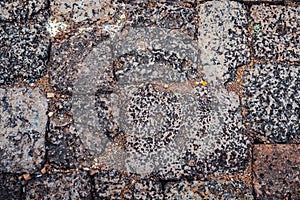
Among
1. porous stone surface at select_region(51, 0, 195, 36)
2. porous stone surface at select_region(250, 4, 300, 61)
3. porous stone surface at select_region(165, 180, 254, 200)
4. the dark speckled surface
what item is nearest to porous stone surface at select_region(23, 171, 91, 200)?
the dark speckled surface

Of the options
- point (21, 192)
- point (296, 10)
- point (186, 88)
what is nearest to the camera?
point (21, 192)

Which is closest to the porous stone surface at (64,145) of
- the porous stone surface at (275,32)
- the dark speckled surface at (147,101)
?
the dark speckled surface at (147,101)

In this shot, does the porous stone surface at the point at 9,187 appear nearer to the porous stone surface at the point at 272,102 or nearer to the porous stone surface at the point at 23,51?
the porous stone surface at the point at 23,51

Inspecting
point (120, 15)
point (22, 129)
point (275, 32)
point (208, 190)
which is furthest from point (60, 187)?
point (275, 32)

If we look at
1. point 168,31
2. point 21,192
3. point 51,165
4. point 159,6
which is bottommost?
point 21,192

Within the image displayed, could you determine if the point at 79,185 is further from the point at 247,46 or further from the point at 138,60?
the point at 247,46

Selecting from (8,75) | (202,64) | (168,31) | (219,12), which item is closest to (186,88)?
(202,64)

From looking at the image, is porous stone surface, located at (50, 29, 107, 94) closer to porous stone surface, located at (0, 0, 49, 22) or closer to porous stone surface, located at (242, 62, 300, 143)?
porous stone surface, located at (0, 0, 49, 22)
